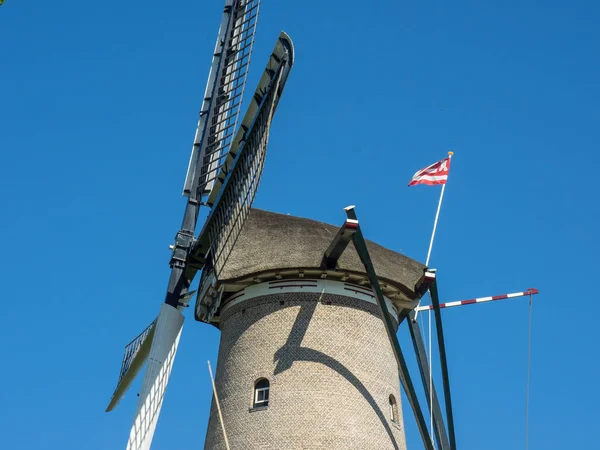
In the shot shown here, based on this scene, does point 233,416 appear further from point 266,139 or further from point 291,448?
point 266,139

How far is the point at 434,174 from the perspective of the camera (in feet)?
64.0

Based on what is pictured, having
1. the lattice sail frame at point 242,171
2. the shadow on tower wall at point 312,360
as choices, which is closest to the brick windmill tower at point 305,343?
the shadow on tower wall at point 312,360

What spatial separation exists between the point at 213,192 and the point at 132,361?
13.3 feet

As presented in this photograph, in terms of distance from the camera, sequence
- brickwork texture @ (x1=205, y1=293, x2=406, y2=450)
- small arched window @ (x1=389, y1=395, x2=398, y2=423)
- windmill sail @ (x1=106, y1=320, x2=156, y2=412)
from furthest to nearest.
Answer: windmill sail @ (x1=106, y1=320, x2=156, y2=412)
small arched window @ (x1=389, y1=395, x2=398, y2=423)
brickwork texture @ (x1=205, y1=293, x2=406, y2=450)

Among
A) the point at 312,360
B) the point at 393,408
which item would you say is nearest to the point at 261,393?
the point at 312,360

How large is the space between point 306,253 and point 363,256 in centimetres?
141

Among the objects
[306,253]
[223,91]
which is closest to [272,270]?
[306,253]

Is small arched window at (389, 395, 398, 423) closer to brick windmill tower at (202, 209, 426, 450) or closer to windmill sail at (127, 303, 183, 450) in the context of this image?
brick windmill tower at (202, 209, 426, 450)

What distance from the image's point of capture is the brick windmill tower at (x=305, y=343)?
680 inches

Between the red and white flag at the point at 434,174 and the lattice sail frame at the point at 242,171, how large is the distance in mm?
3337

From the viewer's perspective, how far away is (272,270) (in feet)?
59.9

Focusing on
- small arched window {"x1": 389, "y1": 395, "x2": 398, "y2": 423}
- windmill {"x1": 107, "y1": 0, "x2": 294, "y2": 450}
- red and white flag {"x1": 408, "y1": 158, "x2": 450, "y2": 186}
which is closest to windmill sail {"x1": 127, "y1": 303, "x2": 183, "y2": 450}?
windmill {"x1": 107, "y1": 0, "x2": 294, "y2": 450}

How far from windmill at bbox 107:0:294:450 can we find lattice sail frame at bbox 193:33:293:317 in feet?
0.06

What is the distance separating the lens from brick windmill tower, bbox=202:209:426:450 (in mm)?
17266
